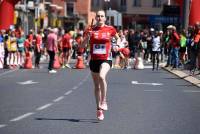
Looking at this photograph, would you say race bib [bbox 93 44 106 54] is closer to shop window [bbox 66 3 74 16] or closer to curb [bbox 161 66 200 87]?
curb [bbox 161 66 200 87]

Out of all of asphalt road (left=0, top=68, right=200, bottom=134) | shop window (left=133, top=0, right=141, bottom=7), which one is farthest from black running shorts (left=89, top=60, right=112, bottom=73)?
shop window (left=133, top=0, right=141, bottom=7)

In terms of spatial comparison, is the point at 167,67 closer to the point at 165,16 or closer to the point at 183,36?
the point at 183,36

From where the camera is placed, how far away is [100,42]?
1395 cm

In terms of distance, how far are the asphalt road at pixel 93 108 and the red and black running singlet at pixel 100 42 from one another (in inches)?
43.4

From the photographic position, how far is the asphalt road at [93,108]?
490 inches

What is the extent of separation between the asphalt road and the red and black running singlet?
1.10 metres

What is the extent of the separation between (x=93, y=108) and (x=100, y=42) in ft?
7.76

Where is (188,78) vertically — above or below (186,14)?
below

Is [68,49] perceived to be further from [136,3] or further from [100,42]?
[136,3]

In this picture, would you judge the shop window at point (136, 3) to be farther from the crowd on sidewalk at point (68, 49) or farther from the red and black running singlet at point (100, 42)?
the red and black running singlet at point (100, 42)

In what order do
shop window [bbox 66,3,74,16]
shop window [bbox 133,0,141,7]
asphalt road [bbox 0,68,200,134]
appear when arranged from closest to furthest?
asphalt road [bbox 0,68,200,134]
shop window [bbox 133,0,141,7]
shop window [bbox 66,3,74,16]

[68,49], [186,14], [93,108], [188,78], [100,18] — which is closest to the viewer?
[100,18]

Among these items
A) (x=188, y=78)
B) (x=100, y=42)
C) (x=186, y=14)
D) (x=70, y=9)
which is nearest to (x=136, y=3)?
(x=70, y=9)

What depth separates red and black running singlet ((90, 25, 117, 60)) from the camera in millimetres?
13906
